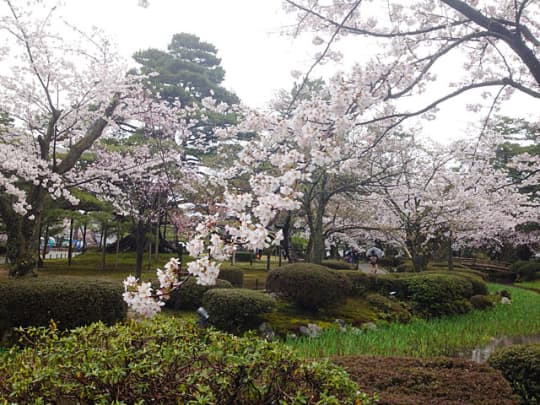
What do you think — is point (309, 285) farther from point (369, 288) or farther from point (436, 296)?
point (436, 296)

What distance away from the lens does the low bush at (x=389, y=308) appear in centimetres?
833

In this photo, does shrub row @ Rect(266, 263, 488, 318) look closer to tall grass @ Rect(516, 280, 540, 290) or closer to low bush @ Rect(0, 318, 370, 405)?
low bush @ Rect(0, 318, 370, 405)

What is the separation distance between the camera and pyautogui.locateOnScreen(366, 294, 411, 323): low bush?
833 centimetres

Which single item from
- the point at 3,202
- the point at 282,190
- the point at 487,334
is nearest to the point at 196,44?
the point at 3,202

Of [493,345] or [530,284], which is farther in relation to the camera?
[530,284]

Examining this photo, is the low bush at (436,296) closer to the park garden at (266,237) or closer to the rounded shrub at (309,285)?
the park garden at (266,237)

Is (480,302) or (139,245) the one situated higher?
(139,245)

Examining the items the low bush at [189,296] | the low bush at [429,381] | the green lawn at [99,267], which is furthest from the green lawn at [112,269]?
the low bush at [429,381]

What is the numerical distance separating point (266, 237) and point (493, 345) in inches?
234

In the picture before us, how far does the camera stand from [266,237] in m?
2.33

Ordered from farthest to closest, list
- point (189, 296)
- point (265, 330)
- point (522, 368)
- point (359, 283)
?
point (359, 283) < point (189, 296) < point (265, 330) < point (522, 368)

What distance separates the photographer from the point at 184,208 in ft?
48.3

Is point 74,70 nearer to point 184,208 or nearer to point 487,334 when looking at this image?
point 184,208

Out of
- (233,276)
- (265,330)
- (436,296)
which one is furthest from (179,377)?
(233,276)
